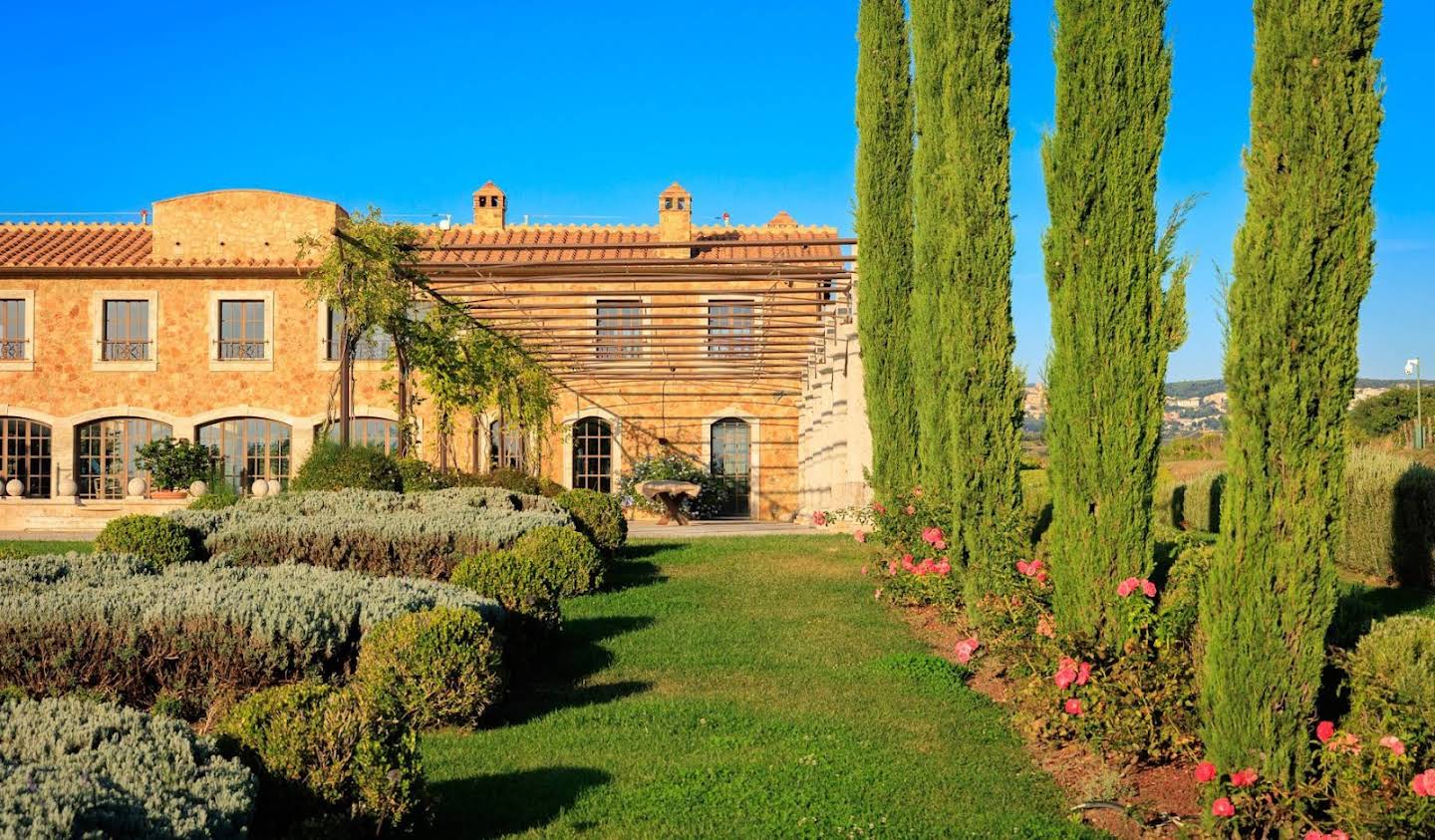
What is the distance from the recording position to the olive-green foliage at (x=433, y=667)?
15.9 ft

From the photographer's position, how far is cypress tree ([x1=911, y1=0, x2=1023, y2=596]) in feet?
23.8

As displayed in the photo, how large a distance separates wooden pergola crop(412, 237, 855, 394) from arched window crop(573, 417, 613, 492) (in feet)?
3.06

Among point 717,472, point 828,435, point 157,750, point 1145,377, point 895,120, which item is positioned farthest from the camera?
point 717,472

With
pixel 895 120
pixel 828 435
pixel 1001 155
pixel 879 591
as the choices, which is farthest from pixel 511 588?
pixel 828 435

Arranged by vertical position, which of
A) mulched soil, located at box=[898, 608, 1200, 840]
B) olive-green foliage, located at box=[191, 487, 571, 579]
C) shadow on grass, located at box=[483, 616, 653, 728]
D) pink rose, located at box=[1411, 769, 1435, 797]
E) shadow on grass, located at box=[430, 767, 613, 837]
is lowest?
mulched soil, located at box=[898, 608, 1200, 840]

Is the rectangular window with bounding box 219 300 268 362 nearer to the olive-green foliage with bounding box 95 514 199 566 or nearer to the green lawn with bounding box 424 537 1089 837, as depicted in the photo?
the olive-green foliage with bounding box 95 514 199 566

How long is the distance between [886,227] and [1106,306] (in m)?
5.30

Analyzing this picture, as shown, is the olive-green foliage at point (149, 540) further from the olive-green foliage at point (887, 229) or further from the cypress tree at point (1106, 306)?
the cypress tree at point (1106, 306)

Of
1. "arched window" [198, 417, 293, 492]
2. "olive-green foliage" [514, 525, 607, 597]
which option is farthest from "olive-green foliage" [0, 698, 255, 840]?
"arched window" [198, 417, 293, 492]

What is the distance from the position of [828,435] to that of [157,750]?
13871 mm

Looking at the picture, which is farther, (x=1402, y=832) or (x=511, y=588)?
(x=511, y=588)

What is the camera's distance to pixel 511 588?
674 cm

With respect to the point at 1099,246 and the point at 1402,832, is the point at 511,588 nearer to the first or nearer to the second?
the point at 1099,246

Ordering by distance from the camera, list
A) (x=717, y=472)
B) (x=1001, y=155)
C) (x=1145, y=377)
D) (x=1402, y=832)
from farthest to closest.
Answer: (x=717, y=472), (x=1001, y=155), (x=1145, y=377), (x=1402, y=832)
